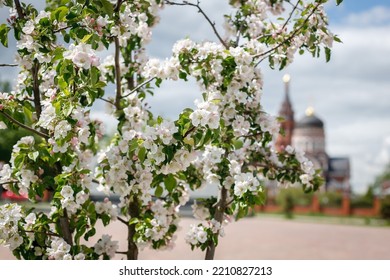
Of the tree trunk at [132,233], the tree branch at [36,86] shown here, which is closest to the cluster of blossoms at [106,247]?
the tree trunk at [132,233]

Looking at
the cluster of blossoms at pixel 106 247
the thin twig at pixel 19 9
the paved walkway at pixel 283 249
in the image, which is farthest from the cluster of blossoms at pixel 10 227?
the paved walkway at pixel 283 249

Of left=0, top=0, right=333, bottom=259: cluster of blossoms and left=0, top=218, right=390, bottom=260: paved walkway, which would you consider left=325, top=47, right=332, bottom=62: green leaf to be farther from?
left=0, top=218, right=390, bottom=260: paved walkway

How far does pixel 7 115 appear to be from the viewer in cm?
268

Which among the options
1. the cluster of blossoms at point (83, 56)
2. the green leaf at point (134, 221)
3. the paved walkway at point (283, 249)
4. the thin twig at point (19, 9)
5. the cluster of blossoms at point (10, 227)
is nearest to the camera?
the cluster of blossoms at point (83, 56)

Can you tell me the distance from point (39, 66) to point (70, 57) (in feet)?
2.36

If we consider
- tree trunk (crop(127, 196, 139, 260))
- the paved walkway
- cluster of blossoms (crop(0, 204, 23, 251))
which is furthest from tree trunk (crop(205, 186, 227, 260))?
the paved walkway

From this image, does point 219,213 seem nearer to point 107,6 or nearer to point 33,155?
point 33,155

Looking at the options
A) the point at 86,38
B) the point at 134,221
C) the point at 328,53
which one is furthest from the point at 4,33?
the point at 328,53

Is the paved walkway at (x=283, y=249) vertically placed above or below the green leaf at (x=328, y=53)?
below

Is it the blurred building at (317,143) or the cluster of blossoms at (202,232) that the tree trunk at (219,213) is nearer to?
the cluster of blossoms at (202,232)

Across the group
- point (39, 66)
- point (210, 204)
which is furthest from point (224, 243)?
point (39, 66)

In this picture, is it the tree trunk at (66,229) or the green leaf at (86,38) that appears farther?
the tree trunk at (66,229)

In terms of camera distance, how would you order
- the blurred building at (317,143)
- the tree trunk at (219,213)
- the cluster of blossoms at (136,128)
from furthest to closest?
the blurred building at (317,143) → the tree trunk at (219,213) → the cluster of blossoms at (136,128)

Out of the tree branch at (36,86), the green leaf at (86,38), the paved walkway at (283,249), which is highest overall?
the green leaf at (86,38)
